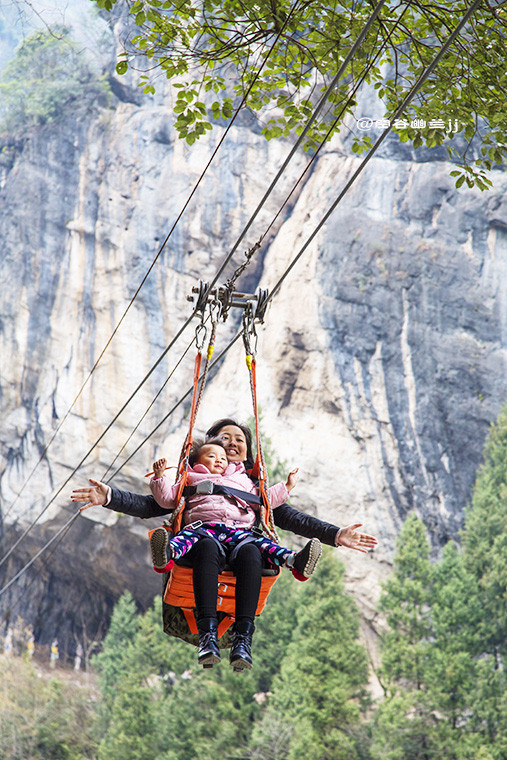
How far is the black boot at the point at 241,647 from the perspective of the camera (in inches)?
155

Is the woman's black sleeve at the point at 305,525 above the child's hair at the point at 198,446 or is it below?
below

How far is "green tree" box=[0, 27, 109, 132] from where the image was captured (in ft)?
95.8

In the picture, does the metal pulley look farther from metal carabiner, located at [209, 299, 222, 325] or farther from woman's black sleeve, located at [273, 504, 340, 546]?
woman's black sleeve, located at [273, 504, 340, 546]

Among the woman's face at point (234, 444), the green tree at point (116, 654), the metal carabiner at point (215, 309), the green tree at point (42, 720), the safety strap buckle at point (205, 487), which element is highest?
the metal carabiner at point (215, 309)

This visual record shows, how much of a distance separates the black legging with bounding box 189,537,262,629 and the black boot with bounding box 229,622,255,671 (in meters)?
0.03

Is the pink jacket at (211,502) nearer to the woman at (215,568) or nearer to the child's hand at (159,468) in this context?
the child's hand at (159,468)

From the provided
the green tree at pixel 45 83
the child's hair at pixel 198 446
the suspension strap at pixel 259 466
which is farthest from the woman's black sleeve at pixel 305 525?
the green tree at pixel 45 83

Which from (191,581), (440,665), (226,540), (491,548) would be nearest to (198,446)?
(226,540)

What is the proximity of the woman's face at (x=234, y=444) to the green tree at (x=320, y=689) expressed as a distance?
1353 cm

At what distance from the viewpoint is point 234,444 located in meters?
5.18

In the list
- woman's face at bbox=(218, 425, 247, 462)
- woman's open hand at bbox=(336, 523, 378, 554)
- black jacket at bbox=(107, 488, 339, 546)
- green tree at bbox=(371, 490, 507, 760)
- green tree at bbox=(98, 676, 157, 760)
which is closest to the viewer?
woman's open hand at bbox=(336, 523, 378, 554)

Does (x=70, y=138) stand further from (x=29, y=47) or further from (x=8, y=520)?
(x=8, y=520)

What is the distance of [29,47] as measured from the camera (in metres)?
30.1

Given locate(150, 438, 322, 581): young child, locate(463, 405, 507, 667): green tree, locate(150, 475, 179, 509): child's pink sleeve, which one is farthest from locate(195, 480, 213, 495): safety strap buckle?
locate(463, 405, 507, 667): green tree
